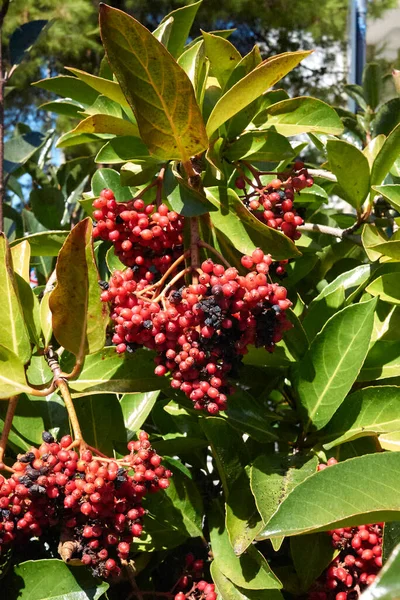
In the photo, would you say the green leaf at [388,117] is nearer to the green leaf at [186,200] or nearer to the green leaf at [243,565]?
the green leaf at [186,200]

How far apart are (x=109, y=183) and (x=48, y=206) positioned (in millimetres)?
653

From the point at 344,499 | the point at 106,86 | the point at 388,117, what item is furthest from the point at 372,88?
the point at 344,499

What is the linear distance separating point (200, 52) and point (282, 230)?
1.03ft

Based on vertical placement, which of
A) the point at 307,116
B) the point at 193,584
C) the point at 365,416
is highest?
the point at 307,116

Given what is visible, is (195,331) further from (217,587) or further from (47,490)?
(217,587)

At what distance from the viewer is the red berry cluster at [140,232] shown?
96cm

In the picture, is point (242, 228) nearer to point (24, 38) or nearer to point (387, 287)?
point (387, 287)

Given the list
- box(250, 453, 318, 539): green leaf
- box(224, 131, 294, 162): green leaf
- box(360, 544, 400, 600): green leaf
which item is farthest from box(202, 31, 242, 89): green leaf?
box(360, 544, 400, 600): green leaf

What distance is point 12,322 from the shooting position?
0.98 metres

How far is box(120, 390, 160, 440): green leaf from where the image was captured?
1166mm

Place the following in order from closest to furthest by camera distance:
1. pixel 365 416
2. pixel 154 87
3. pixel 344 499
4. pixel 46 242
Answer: pixel 344 499
pixel 154 87
pixel 365 416
pixel 46 242

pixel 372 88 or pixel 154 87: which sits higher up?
pixel 154 87

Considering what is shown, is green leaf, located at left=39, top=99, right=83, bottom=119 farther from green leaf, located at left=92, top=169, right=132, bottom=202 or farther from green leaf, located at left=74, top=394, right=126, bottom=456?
green leaf, located at left=74, top=394, right=126, bottom=456

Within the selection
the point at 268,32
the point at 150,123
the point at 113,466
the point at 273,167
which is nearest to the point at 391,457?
the point at 113,466
